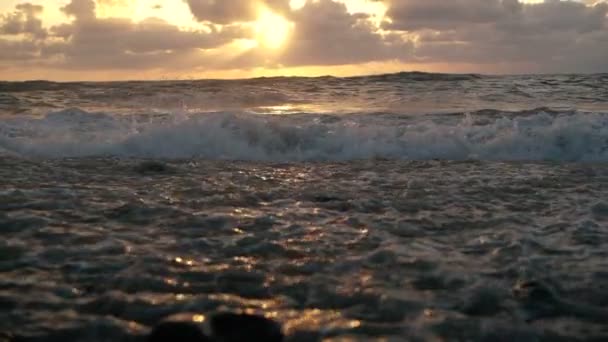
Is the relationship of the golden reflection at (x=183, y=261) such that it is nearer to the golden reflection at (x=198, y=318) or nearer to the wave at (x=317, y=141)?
the golden reflection at (x=198, y=318)

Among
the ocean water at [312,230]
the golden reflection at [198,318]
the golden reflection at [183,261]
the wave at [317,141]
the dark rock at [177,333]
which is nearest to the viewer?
the dark rock at [177,333]

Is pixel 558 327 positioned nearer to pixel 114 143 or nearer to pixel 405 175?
pixel 405 175

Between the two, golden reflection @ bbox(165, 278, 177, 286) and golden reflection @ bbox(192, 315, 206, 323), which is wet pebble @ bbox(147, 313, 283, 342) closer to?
golden reflection @ bbox(192, 315, 206, 323)

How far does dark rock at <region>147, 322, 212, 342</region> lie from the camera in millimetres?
2633

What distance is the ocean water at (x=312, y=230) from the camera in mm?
2934

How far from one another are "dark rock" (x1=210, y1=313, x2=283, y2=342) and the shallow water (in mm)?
78

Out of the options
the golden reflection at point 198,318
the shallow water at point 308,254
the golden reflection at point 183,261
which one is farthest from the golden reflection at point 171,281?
the golden reflection at point 198,318

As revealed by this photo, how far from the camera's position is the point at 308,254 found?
155 inches

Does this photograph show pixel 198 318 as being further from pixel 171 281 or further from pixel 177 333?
pixel 171 281

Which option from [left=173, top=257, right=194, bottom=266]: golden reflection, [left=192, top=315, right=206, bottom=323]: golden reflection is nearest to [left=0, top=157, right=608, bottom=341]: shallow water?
[left=173, top=257, right=194, bottom=266]: golden reflection

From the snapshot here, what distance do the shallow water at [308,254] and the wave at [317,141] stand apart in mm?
2647

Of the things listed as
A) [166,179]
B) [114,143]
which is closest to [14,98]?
[114,143]

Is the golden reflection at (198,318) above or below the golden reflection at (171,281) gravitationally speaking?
below

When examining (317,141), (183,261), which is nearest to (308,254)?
(183,261)
